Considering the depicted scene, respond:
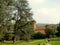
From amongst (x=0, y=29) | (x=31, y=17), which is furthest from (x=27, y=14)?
(x=0, y=29)

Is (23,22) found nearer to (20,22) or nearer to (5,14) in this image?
(20,22)

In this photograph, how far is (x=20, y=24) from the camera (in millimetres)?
55250

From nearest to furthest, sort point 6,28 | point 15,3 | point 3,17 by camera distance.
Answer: point 3,17 < point 6,28 < point 15,3

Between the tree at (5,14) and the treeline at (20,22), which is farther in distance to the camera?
the treeline at (20,22)

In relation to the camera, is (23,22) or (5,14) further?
(23,22)

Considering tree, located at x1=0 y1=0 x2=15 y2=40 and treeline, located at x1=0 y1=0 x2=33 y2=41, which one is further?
treeline, located at x1=0 y1=0 x2=33 y2=41

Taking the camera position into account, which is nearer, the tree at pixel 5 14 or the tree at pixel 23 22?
the tree at pixel 5 14

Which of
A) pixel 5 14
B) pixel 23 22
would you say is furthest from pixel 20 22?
pixel 5 14

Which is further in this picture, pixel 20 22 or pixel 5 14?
pixel 20 22

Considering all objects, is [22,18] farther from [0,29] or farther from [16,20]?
[0,29]

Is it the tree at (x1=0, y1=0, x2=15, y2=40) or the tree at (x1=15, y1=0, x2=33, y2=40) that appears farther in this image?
the tree at (x1=15, y1=0, x2=33, y2=40)

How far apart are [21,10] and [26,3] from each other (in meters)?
2.69

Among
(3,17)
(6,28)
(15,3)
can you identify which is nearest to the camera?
(3,17)

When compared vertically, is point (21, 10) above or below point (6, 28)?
above
